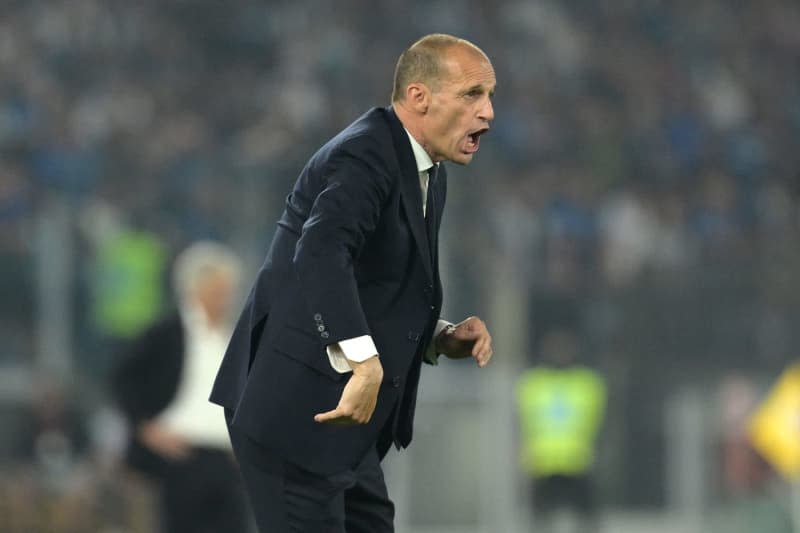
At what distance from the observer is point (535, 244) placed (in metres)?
11.7

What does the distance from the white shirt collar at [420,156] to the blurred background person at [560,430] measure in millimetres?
7687

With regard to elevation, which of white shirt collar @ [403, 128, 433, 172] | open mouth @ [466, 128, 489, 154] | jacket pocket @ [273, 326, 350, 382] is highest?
open mouth @ [466, 128, 489, 154]

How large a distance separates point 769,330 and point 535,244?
178cm

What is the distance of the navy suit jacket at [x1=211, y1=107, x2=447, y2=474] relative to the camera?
3.97 metres

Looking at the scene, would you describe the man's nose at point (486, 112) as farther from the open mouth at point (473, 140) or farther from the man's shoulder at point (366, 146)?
the man's shoulder at point (366, 146)

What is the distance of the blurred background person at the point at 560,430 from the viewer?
11.8 m

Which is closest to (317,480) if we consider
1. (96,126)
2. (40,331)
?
(40,331)

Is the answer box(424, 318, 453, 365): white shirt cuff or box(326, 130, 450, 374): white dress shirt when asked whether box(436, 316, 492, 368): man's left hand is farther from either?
box(326, 130, 450, 374): white dress shirt

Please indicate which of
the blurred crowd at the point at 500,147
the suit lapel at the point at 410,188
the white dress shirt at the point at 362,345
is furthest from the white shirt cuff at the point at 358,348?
the blurred crowd at the point at 500,147

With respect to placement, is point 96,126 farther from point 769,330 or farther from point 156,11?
point 769,330

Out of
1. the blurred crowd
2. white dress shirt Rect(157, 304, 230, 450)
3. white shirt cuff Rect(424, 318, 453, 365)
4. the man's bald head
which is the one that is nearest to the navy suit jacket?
the man's bald head

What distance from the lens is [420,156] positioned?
412cm

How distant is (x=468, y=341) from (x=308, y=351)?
1.74 ft

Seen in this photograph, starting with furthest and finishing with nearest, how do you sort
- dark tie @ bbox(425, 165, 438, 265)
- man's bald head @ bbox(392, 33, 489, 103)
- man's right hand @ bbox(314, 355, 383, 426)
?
1. dark tie @ bbox(425, 165, 438, 265)
2. man's bald head @ bbox(392, 33, 489, 103)
3. man's right hand @ bbox(314, 355, 383, 426)
